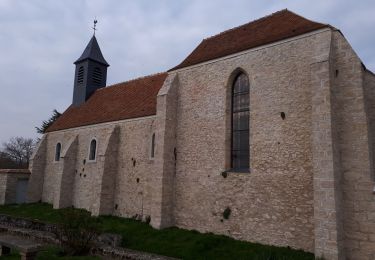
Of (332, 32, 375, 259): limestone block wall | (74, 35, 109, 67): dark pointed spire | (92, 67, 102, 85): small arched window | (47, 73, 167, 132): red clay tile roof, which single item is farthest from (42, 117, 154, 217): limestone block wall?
(332, 32, 375, 259): limestone block wall

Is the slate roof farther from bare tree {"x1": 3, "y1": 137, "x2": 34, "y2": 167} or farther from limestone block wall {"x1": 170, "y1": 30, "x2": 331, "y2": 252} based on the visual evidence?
bare tree {"x1": 3, "y1": 137, "x2": 34, "y2": 167}

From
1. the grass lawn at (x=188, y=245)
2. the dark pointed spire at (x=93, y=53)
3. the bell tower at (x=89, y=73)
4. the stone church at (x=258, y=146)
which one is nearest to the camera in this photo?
the stone church at (x=258, y=146)

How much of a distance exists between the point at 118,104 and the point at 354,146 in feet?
45.4

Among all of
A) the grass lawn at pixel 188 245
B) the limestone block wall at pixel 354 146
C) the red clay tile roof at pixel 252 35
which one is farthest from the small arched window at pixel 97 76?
the limestone block wall at pixel 354 146

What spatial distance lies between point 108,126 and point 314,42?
11.9m

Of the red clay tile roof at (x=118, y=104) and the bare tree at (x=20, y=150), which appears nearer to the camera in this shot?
the red clay tile roof at (x=118, y=104)

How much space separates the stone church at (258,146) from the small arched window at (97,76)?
7801mm

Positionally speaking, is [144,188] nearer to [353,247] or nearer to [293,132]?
[293,132]

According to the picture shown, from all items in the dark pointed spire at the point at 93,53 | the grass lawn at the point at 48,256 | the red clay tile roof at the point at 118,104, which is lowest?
the grass lawn at the point at 48,256

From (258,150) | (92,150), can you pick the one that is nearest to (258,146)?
(258,150)

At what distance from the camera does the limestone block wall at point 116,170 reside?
1551cm

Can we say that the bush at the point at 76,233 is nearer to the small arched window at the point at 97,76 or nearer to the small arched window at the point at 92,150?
the small arched window at the point at 92,150

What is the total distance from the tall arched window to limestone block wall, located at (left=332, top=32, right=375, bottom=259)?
3.33 metres

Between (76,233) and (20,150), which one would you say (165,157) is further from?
(20,150)
